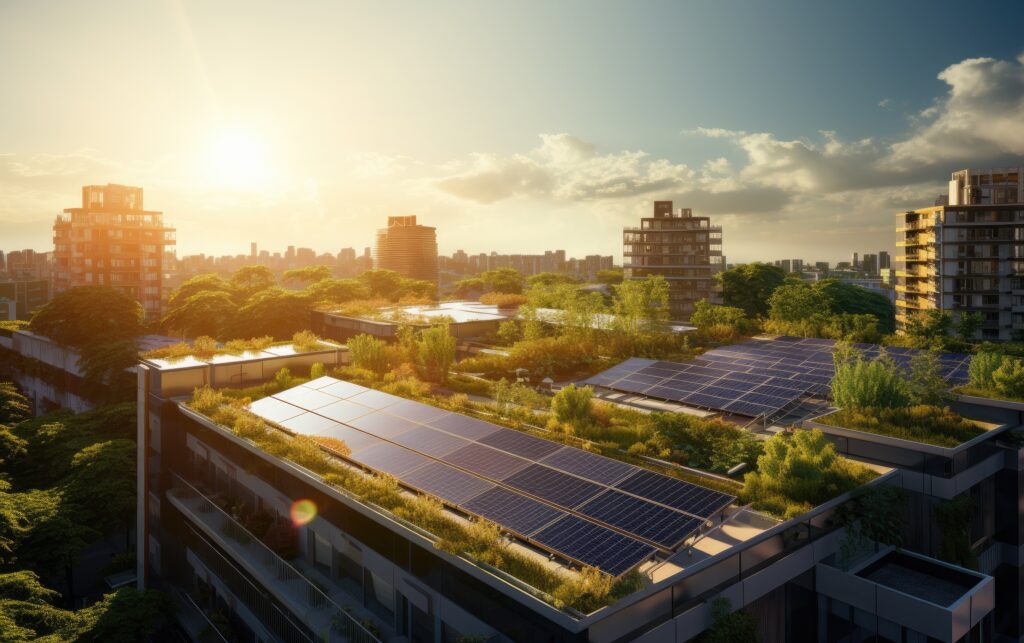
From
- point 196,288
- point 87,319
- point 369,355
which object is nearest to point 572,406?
point 369,355

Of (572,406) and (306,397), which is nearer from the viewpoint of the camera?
(572,406)

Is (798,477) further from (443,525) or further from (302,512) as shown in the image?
(302,512)

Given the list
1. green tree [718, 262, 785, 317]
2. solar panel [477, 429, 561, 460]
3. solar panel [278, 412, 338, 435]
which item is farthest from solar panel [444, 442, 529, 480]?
green tree [718, 262, 785, 317]

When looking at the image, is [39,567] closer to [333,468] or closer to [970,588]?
[333,468]

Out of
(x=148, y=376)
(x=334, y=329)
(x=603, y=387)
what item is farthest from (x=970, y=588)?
(x=334, y=329)

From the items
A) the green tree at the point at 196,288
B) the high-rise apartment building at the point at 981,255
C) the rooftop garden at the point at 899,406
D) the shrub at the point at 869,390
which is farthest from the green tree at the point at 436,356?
the high-rise apartment building at the point at 981,255

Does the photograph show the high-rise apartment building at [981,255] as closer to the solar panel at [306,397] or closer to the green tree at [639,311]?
the green tree at [639,311]

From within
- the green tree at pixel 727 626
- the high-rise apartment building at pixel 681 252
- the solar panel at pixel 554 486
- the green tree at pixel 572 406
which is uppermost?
the high-rise apartment building at pixel 681 252
